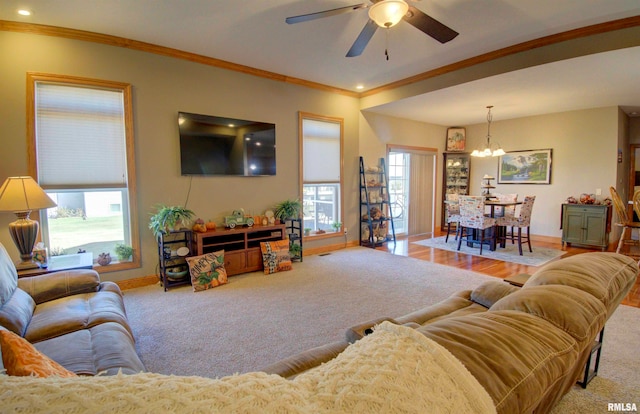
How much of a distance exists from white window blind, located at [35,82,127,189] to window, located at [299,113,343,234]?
8.76ft

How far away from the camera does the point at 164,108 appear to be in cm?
399

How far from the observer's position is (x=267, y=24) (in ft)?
10.9

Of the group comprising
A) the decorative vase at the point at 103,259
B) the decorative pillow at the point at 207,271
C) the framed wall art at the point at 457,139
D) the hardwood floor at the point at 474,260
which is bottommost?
the hardwood floor at the point at 474,260

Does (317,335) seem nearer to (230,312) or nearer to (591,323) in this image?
(230,312)

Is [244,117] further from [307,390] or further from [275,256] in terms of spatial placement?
[307,390]

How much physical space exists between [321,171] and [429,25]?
331 centimetres

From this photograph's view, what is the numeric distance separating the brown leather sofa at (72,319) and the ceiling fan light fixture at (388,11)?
272 cm

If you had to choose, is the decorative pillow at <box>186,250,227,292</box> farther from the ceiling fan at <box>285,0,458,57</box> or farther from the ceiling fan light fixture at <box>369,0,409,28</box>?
the ceiling fan light fixture at <box>369,0,409,28</box>

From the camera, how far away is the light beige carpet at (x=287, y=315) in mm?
2221

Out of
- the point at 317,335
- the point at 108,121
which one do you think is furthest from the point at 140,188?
the point at 317,335

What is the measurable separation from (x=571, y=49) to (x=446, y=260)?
3.16 m

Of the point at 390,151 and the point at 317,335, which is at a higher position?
the point at 390,151

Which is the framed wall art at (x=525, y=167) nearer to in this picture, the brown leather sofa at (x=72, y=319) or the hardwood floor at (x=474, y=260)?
the hardwood floor at (x=474, y=260)

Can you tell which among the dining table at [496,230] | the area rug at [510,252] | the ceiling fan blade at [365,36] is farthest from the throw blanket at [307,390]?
the dining table at [496,230]
